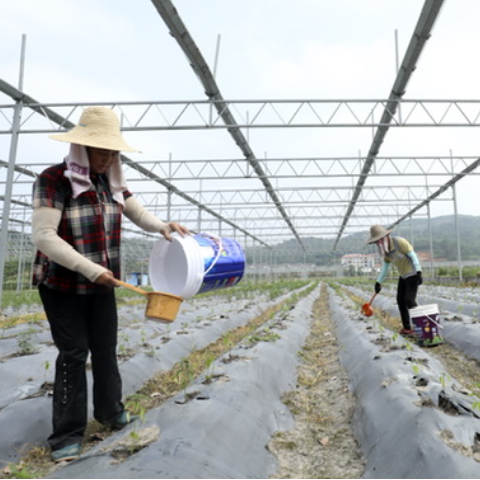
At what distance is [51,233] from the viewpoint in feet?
6.34

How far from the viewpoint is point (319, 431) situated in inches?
101

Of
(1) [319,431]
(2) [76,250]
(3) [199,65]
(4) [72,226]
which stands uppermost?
(3) [199,65]

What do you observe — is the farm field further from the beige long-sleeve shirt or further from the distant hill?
the distant hill

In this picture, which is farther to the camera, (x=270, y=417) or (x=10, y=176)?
(x=10, y=176)

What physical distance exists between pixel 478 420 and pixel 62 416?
207 cm

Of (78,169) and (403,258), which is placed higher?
(78,169)

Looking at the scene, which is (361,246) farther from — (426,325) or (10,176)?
(426,325)

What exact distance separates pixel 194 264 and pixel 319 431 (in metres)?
1.30

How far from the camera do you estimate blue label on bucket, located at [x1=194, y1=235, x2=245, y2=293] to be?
2.55 meters

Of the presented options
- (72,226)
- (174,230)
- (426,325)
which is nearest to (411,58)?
(426,325)

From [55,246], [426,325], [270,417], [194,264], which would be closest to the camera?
[55,246]

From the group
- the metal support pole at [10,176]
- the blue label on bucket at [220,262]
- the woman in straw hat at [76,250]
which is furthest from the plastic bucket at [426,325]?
the metal support pole at [10,176]

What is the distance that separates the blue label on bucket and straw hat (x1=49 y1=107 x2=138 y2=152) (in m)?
0.78

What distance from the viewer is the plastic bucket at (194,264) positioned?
2.41 m
